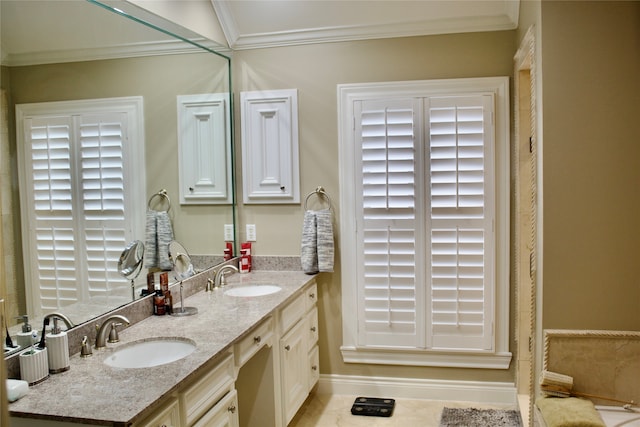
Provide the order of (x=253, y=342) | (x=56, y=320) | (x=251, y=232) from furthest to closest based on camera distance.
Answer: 1. (x=251, y=232)
2. (x=253, y=342)
3. (x=56, y=320)

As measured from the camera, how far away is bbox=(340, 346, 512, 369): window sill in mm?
3502

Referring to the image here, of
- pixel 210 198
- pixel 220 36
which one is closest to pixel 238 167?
pixel 210 198

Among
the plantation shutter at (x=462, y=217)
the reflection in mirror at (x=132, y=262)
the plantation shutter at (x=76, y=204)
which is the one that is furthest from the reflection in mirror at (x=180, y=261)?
the plantation shutter at (x=462, y=217)

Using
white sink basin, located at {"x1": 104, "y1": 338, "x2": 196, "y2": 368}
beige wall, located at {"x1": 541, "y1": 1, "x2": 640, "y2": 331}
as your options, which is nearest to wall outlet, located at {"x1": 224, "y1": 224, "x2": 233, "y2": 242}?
white sink basin, located at {"x1": 104, "y1": 338, "x2": 196, "y2": 368}

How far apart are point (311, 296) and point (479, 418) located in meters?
1.21

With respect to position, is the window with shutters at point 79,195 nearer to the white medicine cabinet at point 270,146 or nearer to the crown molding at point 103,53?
the crown molding at point 103,53

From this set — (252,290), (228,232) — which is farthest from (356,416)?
(228,232)

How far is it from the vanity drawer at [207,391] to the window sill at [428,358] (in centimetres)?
150

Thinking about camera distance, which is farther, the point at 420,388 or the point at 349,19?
the point at 420,388

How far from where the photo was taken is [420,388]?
3.62 meters

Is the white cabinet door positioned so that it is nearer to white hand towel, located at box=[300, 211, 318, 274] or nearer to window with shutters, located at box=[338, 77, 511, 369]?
white hand towel, located at box=[300, 211, 318, 274]

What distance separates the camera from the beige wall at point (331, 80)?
3.39 meters

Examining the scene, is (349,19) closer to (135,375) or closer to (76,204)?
(76,204)

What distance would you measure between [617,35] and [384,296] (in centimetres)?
192
